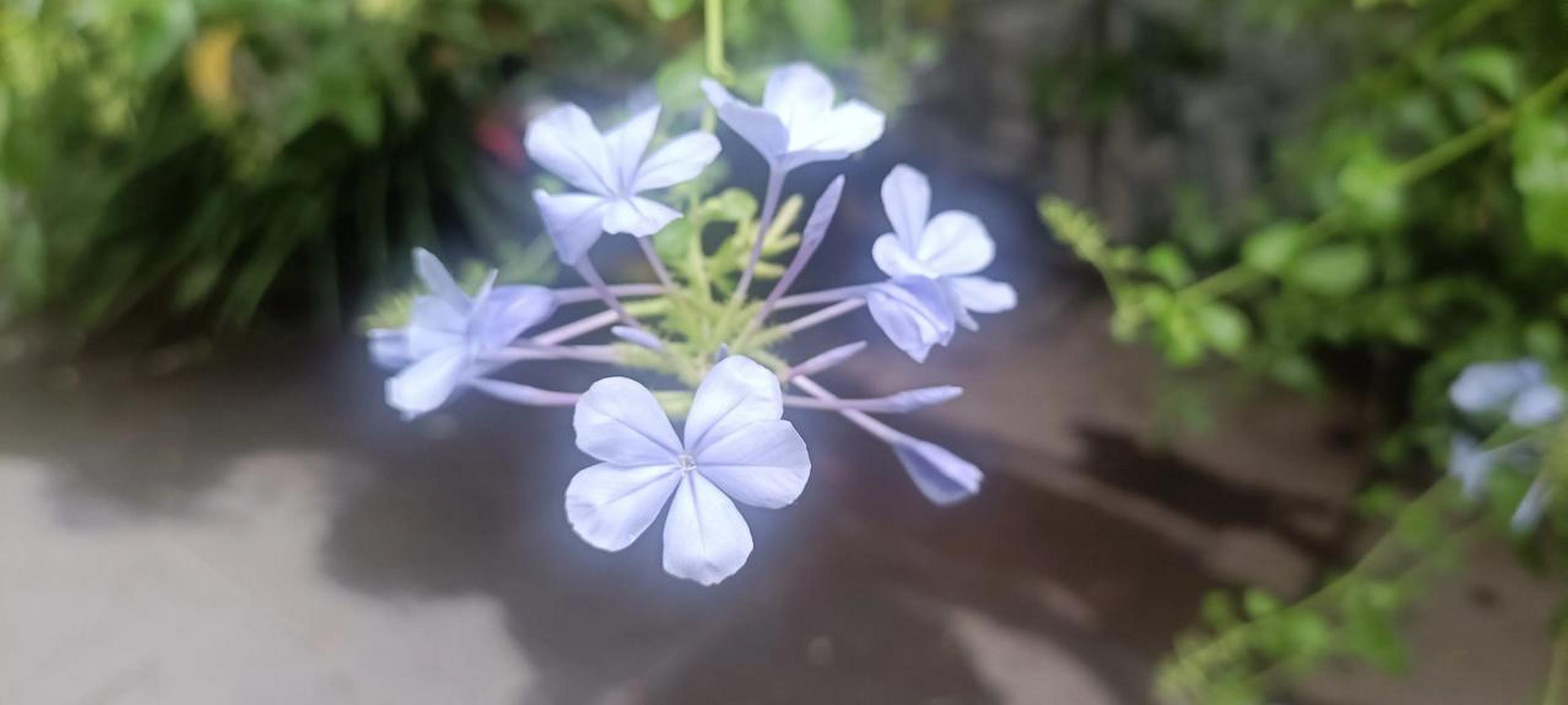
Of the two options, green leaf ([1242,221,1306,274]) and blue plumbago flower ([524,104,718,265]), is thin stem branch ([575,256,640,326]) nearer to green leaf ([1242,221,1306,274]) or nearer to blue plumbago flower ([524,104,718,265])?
blue plumbago flower ([524,104,718,265])

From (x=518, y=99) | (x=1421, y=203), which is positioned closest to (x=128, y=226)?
(x=518, y=99)

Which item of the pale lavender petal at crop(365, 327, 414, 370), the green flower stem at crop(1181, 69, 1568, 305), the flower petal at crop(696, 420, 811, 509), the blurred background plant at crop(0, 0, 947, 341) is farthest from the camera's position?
the blurred background plant at crop(0, 0, 947, 341)

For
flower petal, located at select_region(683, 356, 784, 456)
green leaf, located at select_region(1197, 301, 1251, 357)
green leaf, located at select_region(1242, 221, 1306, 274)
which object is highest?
green leaf, located at select_region(1242, 221, 1306, 274)

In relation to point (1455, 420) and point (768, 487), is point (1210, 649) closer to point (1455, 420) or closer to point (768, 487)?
point (1455, 420)

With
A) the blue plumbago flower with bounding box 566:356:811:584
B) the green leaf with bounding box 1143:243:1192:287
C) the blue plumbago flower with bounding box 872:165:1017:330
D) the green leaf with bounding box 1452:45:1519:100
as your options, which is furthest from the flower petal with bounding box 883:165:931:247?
the green leaf with bounding box 1452:45:1519:100

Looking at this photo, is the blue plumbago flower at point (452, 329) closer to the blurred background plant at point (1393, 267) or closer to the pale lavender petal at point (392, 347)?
the pale lavender petal at point (392, 347)

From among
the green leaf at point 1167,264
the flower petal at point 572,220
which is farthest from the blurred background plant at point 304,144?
the flower petal at point 572,220
